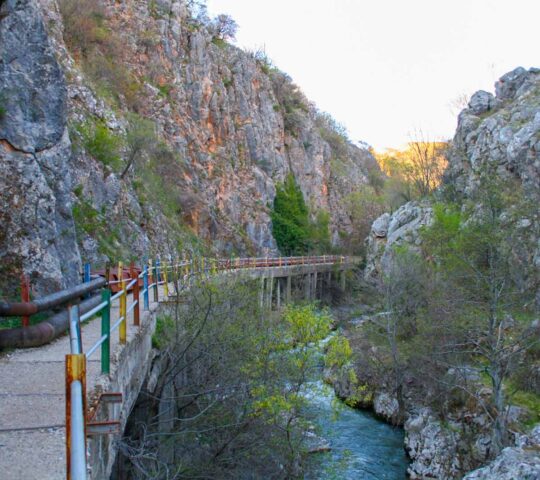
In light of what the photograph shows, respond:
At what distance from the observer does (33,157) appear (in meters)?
9.80

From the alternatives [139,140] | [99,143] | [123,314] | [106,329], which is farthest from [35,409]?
[139,140]

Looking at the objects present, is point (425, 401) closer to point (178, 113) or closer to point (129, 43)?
point (178, 113)

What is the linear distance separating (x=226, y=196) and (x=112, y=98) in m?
12.4

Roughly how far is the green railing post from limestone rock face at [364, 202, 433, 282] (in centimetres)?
2365

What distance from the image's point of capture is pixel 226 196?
40656 mm

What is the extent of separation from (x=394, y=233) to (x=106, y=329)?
32.0m

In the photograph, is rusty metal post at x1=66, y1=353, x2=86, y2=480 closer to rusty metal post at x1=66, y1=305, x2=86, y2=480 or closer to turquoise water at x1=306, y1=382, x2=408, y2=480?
rusty metal post at x1=66, y1=305, x2=86, y2=480

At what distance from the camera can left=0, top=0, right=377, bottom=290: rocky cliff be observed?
32.3 ft

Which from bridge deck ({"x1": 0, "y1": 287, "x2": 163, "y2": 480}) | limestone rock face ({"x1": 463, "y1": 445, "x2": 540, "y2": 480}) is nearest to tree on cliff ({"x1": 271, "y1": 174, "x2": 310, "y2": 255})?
limestone rock face ({"x1": 463, "y1": 445, "x2": 540, "y2": 480})

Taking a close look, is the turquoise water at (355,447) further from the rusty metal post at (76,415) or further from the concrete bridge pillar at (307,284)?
the concrete bridge pillar at (307,284)

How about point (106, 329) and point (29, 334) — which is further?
point (29, 334)

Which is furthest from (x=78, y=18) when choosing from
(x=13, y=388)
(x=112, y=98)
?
(x=13, y=388)

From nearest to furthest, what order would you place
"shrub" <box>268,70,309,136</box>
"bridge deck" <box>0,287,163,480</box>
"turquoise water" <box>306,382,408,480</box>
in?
"bridge deck" <box>0,287,163,480</box>, "turquoise water" <box>306,382,408,480</box>, "shrub" <box>268,70,309,136</box>

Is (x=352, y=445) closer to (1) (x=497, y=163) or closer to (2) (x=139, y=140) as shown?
(1) (x=497, y=163)
